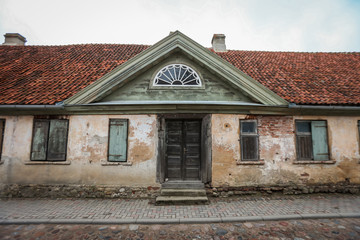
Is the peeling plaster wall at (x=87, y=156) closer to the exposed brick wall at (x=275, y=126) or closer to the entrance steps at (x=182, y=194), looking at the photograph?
the entrance steps at (x=182, y=194)

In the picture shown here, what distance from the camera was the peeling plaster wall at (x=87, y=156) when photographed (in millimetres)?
6383

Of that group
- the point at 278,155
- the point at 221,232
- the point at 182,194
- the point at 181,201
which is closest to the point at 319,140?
the point at 278,155

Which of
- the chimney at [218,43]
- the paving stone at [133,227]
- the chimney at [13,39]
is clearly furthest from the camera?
the chimney at [13,39]

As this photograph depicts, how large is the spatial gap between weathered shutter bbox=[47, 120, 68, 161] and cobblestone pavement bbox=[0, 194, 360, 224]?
1.49 meters

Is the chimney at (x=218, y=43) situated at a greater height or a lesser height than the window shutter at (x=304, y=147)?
greater

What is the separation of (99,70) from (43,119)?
3.08 m

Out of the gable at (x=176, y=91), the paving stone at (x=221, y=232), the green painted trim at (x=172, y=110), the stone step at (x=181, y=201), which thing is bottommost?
the paving stone at (x=221, y=232)

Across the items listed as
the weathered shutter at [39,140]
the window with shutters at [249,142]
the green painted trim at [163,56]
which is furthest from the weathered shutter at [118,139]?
the window with shutters at [249,142]

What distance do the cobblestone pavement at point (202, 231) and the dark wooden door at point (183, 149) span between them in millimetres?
2353

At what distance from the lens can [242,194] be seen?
20.8 feet

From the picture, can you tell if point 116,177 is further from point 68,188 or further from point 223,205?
point 223,205

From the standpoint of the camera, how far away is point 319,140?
6.81 metres

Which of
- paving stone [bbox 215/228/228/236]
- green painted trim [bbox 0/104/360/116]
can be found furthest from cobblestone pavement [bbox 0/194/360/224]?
green painted trim [bbox 0/104/360/116]

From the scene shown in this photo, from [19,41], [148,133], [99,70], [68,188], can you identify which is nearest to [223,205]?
[148,133]
